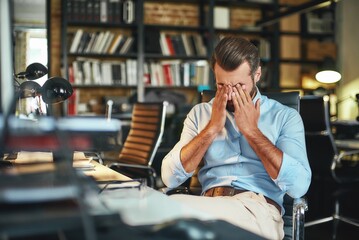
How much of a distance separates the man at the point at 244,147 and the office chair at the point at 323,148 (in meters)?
1.62

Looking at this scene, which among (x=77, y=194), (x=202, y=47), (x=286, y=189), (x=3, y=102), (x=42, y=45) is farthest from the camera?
(x=202, y=47)

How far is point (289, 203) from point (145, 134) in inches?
68.5

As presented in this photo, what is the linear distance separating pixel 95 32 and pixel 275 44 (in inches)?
93.3

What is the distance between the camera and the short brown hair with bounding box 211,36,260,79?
174cm

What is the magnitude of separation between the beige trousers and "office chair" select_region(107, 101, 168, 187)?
5.40ft

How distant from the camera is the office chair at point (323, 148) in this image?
339 centimetres

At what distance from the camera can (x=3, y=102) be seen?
759 mm

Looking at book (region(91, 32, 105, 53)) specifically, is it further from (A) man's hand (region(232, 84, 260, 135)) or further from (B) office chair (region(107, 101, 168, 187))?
(A) man's hand (region(232, 84, 260, 135))

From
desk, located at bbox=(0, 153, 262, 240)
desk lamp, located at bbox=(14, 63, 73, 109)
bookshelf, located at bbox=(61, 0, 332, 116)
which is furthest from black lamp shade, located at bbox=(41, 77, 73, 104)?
bookshelf, located at bbox=(61, 0, 332, 116)

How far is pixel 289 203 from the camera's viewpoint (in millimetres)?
1988

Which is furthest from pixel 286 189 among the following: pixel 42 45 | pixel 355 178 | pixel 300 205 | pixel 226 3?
pixel 226 3

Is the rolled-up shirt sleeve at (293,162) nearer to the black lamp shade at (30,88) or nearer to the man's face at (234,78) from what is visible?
the man's face at (234,78)

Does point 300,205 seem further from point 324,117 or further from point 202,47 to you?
point 202,47

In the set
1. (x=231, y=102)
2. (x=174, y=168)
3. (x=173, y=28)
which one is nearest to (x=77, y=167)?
(x=174, y=168)
